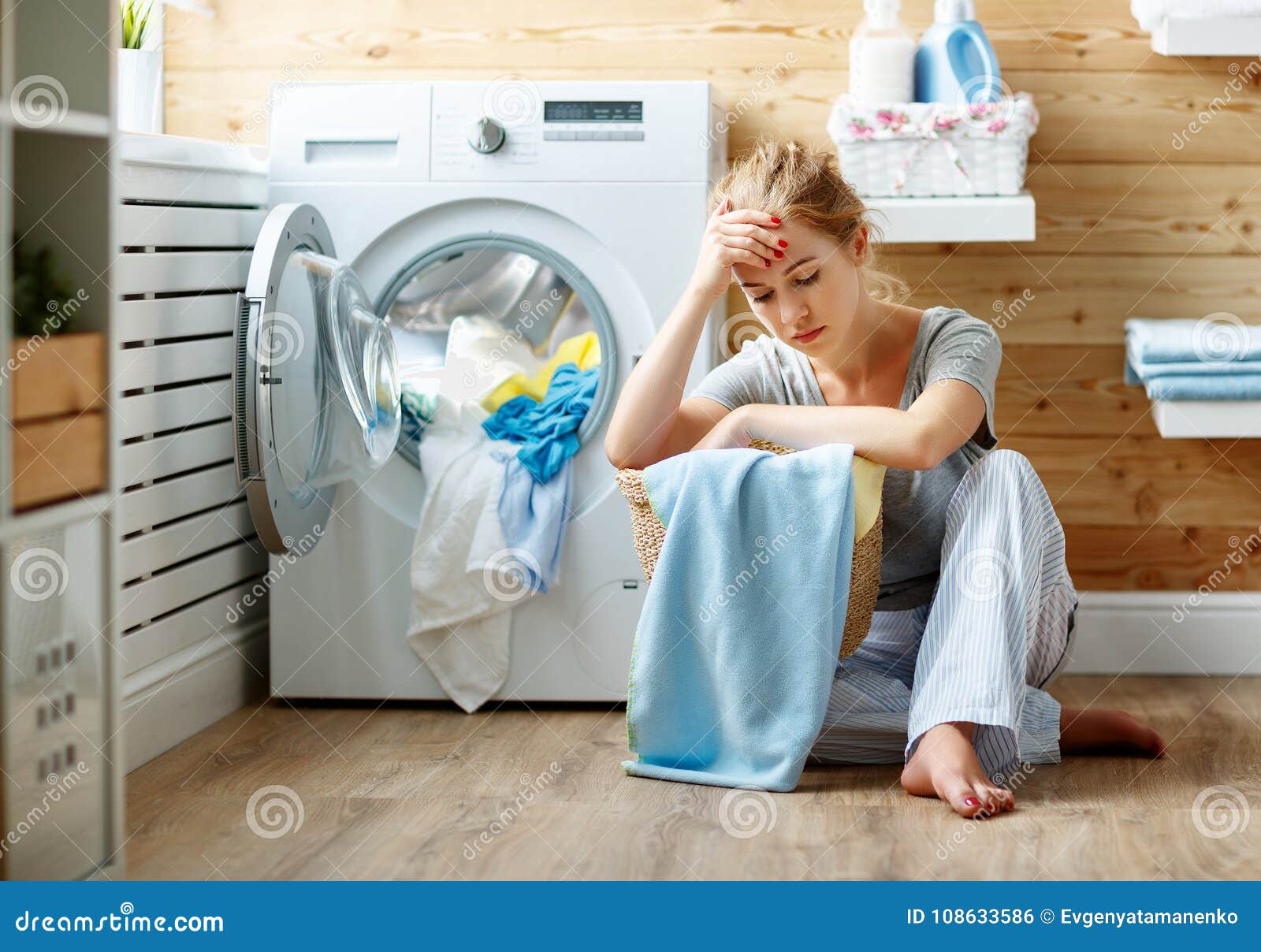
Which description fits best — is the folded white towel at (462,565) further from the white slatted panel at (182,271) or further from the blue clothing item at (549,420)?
the white slatted panel at (182,271)

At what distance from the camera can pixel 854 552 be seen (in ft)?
5.13

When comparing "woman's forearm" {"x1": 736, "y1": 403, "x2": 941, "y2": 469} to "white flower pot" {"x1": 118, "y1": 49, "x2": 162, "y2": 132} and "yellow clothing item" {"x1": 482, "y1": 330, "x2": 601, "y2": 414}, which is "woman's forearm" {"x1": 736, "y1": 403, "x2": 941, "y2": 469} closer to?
"yellow clothing item" {"x1": 482, "y1": 330, "x2": 601, "y2": 414}

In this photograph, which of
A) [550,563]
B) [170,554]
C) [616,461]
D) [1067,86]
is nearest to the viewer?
[616,461]

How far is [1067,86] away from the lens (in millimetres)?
2162

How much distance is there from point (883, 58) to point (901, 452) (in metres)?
0.77

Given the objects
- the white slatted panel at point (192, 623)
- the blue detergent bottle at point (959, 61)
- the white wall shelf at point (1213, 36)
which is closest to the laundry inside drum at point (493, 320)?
the white slatted panel at point (192, 623)

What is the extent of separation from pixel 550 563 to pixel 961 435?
0.66m

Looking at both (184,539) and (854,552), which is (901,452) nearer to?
(854,552)

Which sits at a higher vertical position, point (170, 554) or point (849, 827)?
point (170, 554)

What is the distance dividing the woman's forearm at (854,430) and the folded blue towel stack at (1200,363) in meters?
0.60

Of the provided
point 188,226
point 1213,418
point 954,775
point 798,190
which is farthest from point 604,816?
point 1213,418

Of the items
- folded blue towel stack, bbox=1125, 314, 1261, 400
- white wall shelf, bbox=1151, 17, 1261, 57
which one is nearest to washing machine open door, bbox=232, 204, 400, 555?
folded blue towel stack, bbox=1125, 314, 1261, 400

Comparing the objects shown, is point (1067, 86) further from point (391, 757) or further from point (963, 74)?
point (391, 757)
